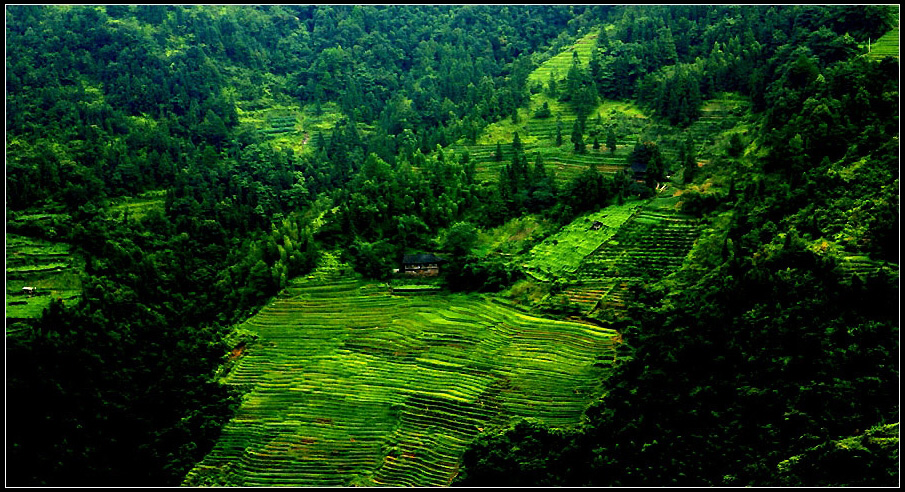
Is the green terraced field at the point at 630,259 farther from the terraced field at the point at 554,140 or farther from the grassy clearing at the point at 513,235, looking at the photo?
the terraced field at the point at 554,140

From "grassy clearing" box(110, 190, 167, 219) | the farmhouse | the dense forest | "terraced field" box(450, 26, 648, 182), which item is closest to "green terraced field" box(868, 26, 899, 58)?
the dense forest

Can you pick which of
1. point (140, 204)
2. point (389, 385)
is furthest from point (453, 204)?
point (140, 204)

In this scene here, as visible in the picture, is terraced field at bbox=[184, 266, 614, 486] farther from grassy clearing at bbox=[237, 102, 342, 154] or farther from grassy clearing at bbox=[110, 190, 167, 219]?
grassy clearing at bbox=[237, 102, 342, 154]

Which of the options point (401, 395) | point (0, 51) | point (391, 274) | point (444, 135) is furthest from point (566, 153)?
point (0, 51)

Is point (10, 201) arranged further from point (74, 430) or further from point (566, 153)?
point (566, 153)

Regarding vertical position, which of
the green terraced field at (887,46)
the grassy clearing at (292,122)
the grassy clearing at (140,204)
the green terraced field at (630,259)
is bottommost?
the green terraced field at (630,259)

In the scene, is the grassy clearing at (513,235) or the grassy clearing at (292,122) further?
the grassy clearing at (292,122)

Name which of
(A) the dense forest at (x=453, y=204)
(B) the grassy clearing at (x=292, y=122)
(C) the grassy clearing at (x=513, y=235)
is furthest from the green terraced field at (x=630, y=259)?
(B) the grassy clearing at (x=292, y=122)
